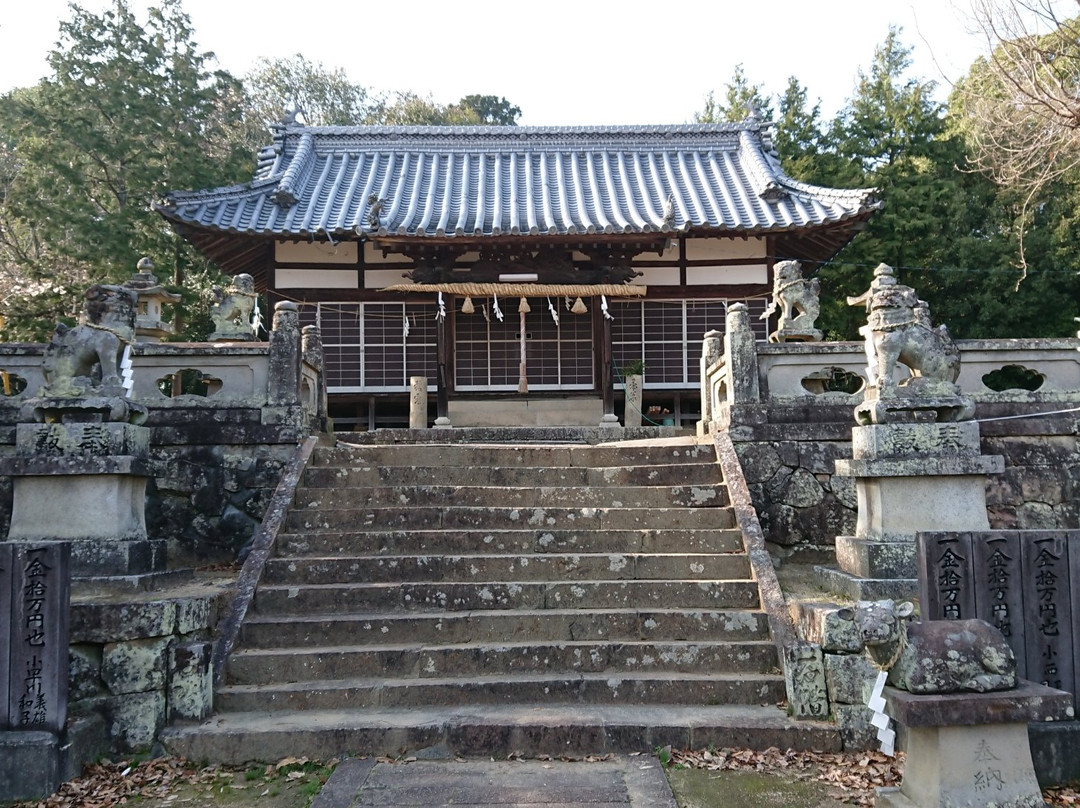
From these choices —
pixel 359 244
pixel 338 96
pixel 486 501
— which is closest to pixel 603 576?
pixel 486 501

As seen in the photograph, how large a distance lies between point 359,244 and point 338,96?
22.3 metres

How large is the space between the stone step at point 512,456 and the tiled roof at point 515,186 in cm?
587

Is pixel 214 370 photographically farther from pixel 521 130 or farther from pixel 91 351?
pixel 521 130

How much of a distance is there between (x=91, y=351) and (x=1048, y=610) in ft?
23.1

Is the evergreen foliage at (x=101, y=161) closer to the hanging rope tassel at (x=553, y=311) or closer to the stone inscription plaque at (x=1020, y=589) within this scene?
the hanging rope tassel at (x=553, y=311)

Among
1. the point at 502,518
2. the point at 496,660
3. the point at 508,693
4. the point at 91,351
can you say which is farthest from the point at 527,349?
the point at 508,693

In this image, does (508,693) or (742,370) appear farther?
(742,370)

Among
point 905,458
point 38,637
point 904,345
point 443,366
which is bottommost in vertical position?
point 38,637

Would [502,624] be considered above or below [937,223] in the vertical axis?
below

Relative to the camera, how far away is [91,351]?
6.32 m

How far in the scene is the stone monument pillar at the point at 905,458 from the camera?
5.99 m

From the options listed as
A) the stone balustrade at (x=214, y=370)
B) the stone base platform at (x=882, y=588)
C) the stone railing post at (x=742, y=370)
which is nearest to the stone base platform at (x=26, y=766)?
the stone balustrade at (x=214, y=370)

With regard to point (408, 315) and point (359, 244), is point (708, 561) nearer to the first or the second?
point (408, 315)

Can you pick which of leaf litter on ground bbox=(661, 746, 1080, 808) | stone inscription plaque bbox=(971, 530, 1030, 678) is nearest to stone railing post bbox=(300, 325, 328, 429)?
leaf litter on ground bbox=(661, 746, 1080, 808)
